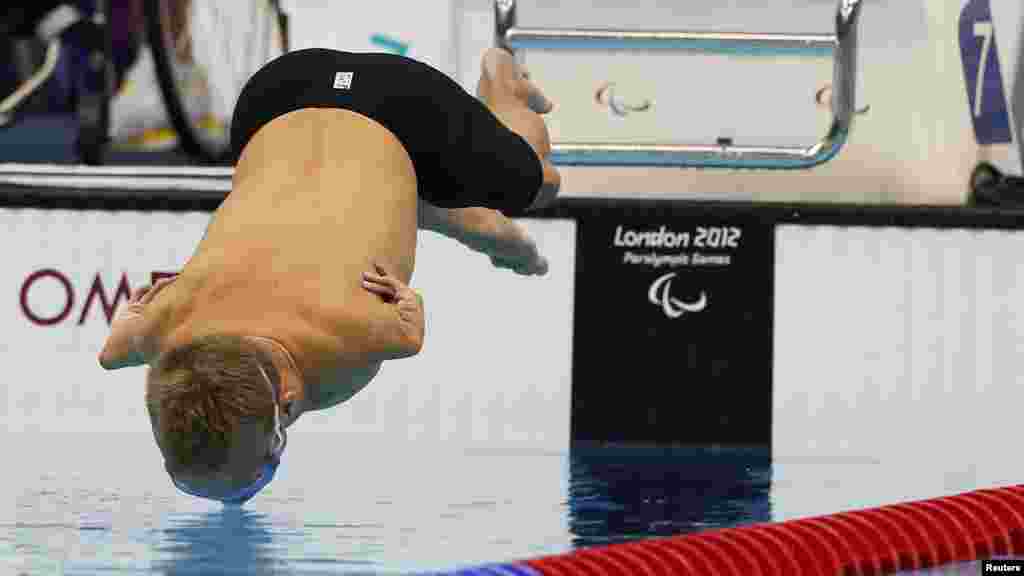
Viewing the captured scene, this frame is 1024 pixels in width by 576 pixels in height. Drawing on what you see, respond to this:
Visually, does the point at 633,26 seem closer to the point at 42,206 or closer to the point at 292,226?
the point at 42,206

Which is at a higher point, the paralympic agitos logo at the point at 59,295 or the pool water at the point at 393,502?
the paralympic agitos logo at the point at 59,295

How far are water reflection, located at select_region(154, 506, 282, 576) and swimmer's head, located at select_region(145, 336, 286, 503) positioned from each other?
254 millimetres

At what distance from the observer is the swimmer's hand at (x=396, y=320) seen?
15.2 ft

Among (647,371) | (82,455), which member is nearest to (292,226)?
(82,455)

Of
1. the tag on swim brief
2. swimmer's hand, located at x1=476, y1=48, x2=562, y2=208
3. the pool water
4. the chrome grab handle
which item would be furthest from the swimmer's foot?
the tag on swim brief

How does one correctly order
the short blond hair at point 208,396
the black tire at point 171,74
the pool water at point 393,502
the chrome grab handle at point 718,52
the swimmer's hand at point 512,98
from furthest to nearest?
1. the black tire at point 171,74
2. the chrome grab handle at point 718,52
3. the swimmer's hand at point 512,98
4. the pool water at point 393,502
5. the short blond hair at point 208,396

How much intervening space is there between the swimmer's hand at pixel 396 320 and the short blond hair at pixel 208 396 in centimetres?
39

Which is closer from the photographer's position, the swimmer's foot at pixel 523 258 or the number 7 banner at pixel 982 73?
the swimmer's foot at pixel 523 258

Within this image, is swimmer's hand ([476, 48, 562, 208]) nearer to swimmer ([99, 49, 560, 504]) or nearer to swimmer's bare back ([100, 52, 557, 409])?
swimmer ([99, 49, 560, 504])

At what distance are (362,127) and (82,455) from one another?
2.11 metres

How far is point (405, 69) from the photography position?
5562 millimetres

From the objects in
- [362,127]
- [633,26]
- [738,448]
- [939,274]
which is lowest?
[738,448]

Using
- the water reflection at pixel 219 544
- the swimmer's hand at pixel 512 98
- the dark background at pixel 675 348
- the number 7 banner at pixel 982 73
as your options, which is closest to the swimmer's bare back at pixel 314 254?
the water reflection at pixel 219 544

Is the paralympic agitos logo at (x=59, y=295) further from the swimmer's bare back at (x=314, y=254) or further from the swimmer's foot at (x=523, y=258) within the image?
the swimmer's bare back at (x=314, y=254)
